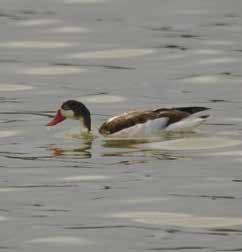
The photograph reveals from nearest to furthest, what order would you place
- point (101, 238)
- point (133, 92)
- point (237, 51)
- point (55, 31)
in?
point (101, 238)
point (133, 92)
point (237, 51)
point (55, 31)

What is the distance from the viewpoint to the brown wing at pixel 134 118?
71.5 ft

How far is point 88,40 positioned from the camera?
29.0m

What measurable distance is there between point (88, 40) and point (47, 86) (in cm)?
385

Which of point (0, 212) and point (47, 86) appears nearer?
point (0, 212)

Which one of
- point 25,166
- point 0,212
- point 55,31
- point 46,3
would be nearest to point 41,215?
point 0,212

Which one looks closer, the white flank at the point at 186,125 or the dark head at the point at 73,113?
the white flank at the point at 186,125

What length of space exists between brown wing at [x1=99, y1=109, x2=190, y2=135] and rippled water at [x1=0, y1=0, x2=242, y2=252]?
0.62 ft

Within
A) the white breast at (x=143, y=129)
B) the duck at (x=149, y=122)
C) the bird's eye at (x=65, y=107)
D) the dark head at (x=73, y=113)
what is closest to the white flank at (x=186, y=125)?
the duck at (x=149, y=122)

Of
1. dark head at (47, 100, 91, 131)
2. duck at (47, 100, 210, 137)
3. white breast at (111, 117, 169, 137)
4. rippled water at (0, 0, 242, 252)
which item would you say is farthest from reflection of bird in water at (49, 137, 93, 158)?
dark head at (47, 100, 91, 131)

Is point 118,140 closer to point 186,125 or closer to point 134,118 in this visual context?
point 134,118

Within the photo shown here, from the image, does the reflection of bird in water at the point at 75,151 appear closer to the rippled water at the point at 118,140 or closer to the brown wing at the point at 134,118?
the rippled water at the point at 118,140

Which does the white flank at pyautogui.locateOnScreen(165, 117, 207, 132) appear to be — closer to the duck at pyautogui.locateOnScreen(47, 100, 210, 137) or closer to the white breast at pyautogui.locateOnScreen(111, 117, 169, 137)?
the duck at pyautogui.locateOnScreen(47, 100, 210, 137)

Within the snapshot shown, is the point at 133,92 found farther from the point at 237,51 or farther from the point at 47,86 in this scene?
the point at 237,51

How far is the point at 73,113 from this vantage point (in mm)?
22500
